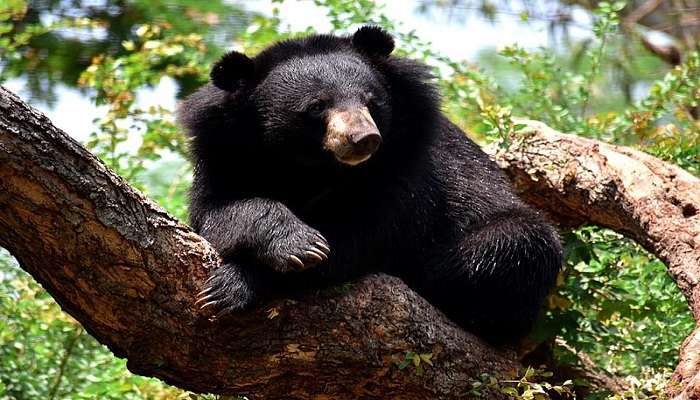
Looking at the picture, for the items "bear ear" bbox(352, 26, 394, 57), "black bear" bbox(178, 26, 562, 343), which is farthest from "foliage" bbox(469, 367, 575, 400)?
"bear ear" bbox(352, 26, 394, 57)

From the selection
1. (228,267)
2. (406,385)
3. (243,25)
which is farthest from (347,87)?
(243,25)

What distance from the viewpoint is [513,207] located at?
5.38m

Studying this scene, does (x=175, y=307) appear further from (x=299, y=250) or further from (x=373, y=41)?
(x=373, y=41)

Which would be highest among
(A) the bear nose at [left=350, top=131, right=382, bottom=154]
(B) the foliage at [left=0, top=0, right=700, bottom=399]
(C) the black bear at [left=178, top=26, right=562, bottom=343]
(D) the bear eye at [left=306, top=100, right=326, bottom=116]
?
(A) the bear nose at [left=350, top=131, right=382, bottom=154]

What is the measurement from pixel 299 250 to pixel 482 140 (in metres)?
3.23

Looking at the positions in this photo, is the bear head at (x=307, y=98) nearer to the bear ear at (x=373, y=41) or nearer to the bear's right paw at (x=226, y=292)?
the bear ear at (x=373, y=41)

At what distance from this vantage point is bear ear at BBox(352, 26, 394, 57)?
5215 mm

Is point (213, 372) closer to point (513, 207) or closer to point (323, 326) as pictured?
point (323, 326)

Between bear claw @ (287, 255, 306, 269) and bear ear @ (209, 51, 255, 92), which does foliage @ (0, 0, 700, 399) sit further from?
bear ear @ (209, 51, 255, 92)

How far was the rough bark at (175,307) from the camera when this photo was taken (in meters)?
3.66

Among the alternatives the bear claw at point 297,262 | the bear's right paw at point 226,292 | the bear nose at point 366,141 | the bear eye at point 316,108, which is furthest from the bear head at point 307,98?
the bear's right paw at point 226,292

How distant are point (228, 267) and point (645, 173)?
2.28m

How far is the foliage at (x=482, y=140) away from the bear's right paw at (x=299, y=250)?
54 cm

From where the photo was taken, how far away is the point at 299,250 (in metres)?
4.23
